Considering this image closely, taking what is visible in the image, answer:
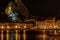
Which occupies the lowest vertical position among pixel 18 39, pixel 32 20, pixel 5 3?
pixel 18 39

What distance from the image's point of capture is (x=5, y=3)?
9.09 metres

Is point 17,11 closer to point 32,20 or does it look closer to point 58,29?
point 32,20

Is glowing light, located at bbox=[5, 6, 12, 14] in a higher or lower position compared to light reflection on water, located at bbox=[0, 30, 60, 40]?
higher

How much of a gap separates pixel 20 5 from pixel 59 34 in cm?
166

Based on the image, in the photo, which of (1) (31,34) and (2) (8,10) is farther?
(1) (31,34)

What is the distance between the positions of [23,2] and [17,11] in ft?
1.26

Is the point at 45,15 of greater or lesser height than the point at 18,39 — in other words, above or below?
above

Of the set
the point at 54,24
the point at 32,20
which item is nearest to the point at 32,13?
the point at 32,20

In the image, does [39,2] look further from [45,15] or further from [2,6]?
[2,6]

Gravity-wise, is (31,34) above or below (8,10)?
below

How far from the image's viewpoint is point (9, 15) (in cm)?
906

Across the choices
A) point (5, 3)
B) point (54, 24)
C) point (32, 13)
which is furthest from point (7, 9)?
point (54, 24)

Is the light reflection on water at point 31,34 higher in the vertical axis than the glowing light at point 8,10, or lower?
lower

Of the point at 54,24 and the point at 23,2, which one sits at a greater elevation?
the point at 23,2
